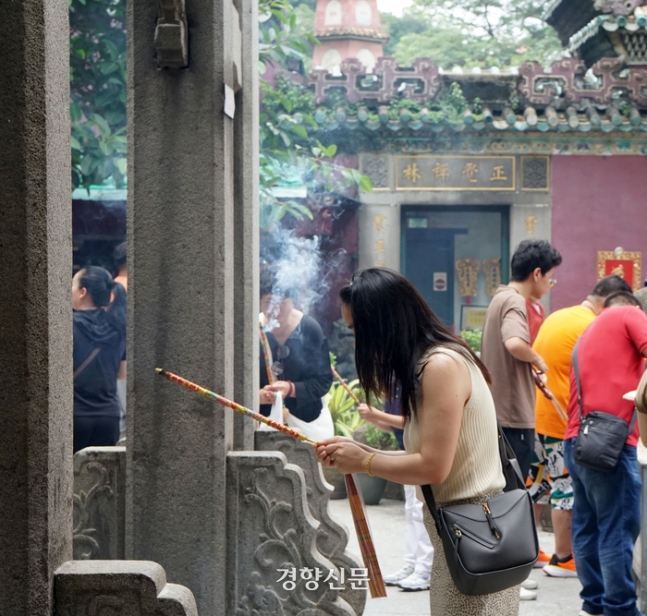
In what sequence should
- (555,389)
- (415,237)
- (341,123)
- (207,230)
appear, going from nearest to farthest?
1. (207,230)
2. (555,389)
3. (341,123)
4. (415,237)

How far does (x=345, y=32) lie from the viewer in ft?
67.5

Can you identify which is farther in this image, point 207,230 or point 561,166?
point 561,166

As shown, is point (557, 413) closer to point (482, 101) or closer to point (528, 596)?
point (528, 596)

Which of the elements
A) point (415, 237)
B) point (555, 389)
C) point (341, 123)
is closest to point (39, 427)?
point (555, 389)

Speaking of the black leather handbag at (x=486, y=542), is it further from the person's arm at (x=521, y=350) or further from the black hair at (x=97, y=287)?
the black hair at (x=97, y=287)

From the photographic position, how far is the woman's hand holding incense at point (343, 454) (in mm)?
2977

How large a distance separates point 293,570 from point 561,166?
10756 millimetres

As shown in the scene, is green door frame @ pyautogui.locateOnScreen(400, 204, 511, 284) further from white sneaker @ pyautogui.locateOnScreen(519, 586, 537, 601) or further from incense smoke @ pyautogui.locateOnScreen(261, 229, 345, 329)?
white sneaker @ pyautogui.locateOnScreen(519, 586, 537, 601)

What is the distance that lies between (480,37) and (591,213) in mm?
14943

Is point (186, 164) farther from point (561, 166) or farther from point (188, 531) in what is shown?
point (561, 166)

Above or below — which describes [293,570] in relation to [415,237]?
below

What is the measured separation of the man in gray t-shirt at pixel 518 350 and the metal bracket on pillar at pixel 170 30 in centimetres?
297

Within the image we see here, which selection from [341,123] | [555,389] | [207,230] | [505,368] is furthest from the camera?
[341,123]

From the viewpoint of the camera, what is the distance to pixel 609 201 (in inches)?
545
